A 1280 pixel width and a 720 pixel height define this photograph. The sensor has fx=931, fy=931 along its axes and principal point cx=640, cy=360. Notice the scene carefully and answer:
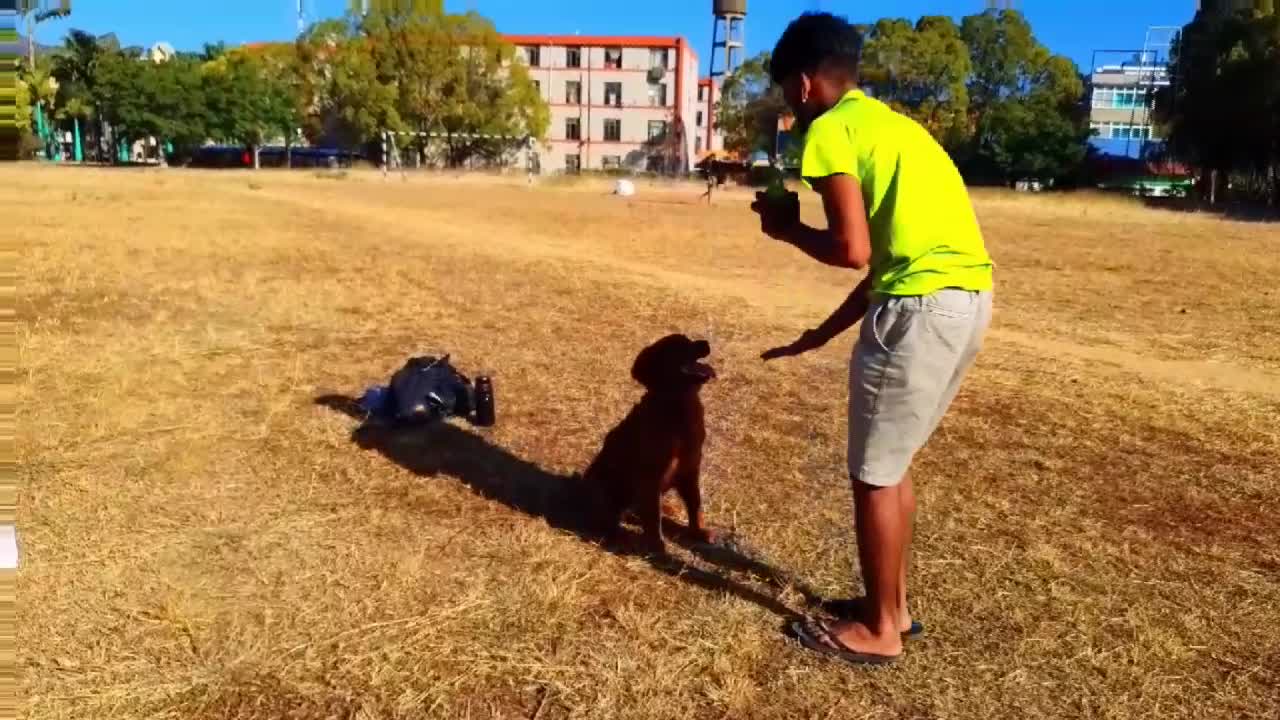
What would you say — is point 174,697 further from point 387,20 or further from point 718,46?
A: point 718,46

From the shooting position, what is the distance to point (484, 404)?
5.40 metres

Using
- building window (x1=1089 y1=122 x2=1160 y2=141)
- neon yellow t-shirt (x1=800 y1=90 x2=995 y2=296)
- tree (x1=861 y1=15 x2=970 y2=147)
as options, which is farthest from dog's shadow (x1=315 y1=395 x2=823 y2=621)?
building window (x1=1089 y1=122 x2=1160 y2=141)

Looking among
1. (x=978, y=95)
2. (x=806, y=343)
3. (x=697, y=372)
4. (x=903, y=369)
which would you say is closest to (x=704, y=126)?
(x=978, y=95)

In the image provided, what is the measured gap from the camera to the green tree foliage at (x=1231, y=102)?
38062mm

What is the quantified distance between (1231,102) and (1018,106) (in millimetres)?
22952

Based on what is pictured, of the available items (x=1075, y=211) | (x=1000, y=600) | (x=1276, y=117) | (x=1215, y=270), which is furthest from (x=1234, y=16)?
(x=1000, y=600)

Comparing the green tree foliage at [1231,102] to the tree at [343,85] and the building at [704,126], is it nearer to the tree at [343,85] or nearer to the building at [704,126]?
the building at [704,126]

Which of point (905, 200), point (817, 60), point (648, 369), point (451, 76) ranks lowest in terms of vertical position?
point (648, 369)

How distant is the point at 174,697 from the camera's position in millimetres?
2727

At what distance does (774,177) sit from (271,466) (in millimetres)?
3103

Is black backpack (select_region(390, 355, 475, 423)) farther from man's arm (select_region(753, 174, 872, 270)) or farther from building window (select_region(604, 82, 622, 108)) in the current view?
building window (select_region(604, 82, 622, 108))

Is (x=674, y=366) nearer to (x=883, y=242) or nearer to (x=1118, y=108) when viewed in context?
(x=883, y=242)

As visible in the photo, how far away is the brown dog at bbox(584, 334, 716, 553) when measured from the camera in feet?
11.6

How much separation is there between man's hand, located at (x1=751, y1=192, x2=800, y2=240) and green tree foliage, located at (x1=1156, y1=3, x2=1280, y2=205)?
142ft
